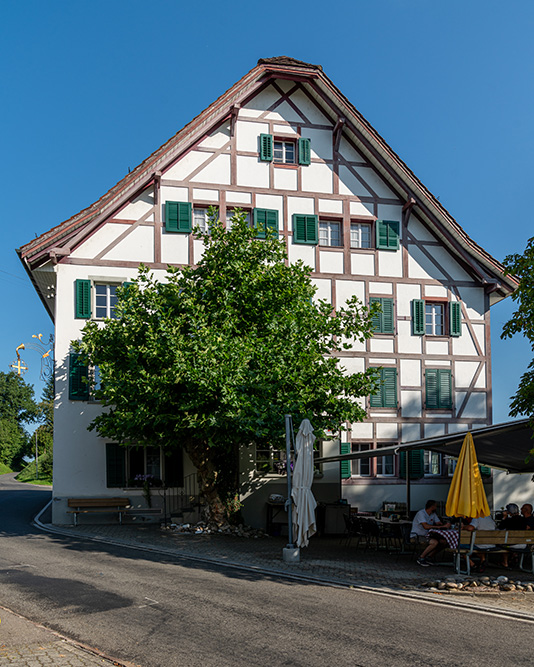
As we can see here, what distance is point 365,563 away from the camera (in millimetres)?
14430

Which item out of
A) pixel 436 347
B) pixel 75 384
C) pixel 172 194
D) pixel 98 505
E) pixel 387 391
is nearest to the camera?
pixel 98 505

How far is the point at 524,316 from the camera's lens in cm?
1176

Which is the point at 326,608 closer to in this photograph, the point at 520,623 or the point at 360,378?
the point at 520,623

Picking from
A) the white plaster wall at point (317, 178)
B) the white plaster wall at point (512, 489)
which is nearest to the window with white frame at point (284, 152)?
the white plaster wall at point (317, 178)

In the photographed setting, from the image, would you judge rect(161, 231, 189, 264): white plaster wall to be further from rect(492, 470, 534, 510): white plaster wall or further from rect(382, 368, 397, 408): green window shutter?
rect(492, 470, 534, 510): white plaster wall

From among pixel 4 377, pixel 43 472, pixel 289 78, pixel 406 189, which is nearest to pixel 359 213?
pixel 406 189

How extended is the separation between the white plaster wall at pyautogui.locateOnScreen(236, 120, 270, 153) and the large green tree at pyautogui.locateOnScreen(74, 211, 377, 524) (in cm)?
586

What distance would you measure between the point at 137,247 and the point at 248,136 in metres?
5.20

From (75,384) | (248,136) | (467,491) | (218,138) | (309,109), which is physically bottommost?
(467,491)

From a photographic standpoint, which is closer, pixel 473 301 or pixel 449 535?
pixel 449 535

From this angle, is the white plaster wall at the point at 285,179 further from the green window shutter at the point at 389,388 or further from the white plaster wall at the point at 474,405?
the white plaster wall at the point at 474,405

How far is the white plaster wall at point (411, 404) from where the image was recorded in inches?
967

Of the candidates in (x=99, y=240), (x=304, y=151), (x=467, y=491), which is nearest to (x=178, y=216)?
(x=99, y=240)

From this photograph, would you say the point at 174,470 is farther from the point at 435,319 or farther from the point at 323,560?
the point at 435,319
